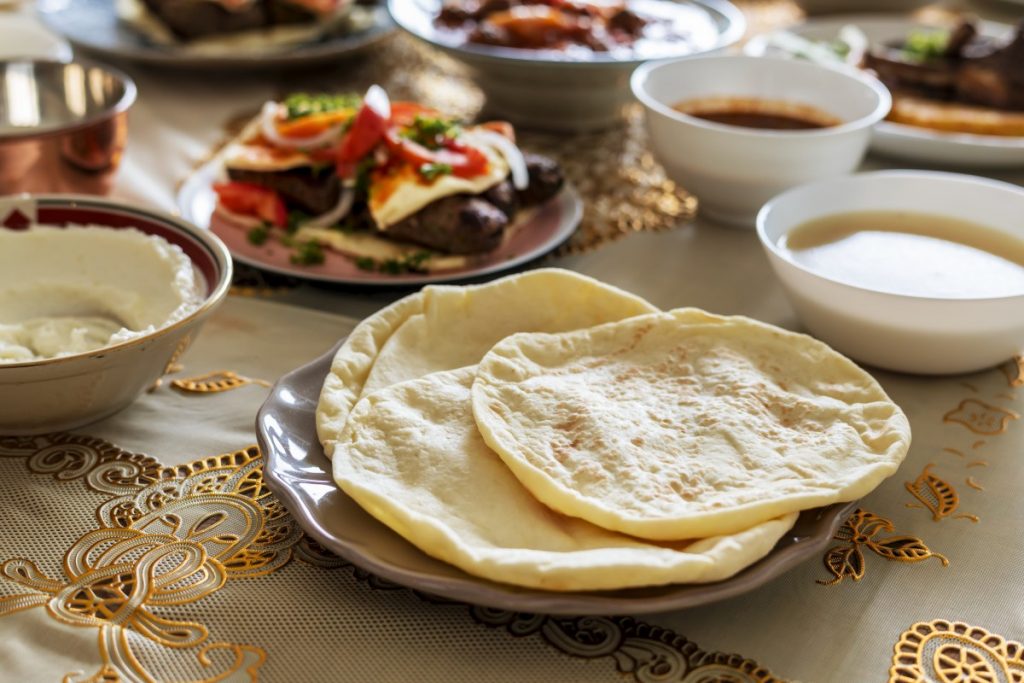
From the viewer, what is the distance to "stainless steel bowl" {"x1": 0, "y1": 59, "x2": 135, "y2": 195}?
2422 mm

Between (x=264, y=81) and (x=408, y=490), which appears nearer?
(x=408, y=490)

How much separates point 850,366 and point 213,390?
1.16m

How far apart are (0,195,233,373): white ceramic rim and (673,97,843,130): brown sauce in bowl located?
58.1 inches

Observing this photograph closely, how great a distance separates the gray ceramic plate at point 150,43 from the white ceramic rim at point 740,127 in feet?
3.62

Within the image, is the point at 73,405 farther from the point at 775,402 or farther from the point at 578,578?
the point at 775,402

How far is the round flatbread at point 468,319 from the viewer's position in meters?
1.84

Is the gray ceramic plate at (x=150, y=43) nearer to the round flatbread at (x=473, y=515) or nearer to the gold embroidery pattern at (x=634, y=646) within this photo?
the round flatbread at (x=473, y=515)

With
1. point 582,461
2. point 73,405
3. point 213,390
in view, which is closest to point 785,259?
point 582,461

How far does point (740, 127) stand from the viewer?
290 cm

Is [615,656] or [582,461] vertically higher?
[582,461]

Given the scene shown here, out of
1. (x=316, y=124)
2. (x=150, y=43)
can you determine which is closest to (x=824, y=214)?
(x=316, y=124)

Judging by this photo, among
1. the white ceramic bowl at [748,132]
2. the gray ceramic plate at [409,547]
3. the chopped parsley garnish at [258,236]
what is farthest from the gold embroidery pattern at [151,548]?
the white ceramic bowl at [748,132]

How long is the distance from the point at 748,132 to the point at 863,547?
1.25 m

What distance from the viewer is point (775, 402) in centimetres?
171
